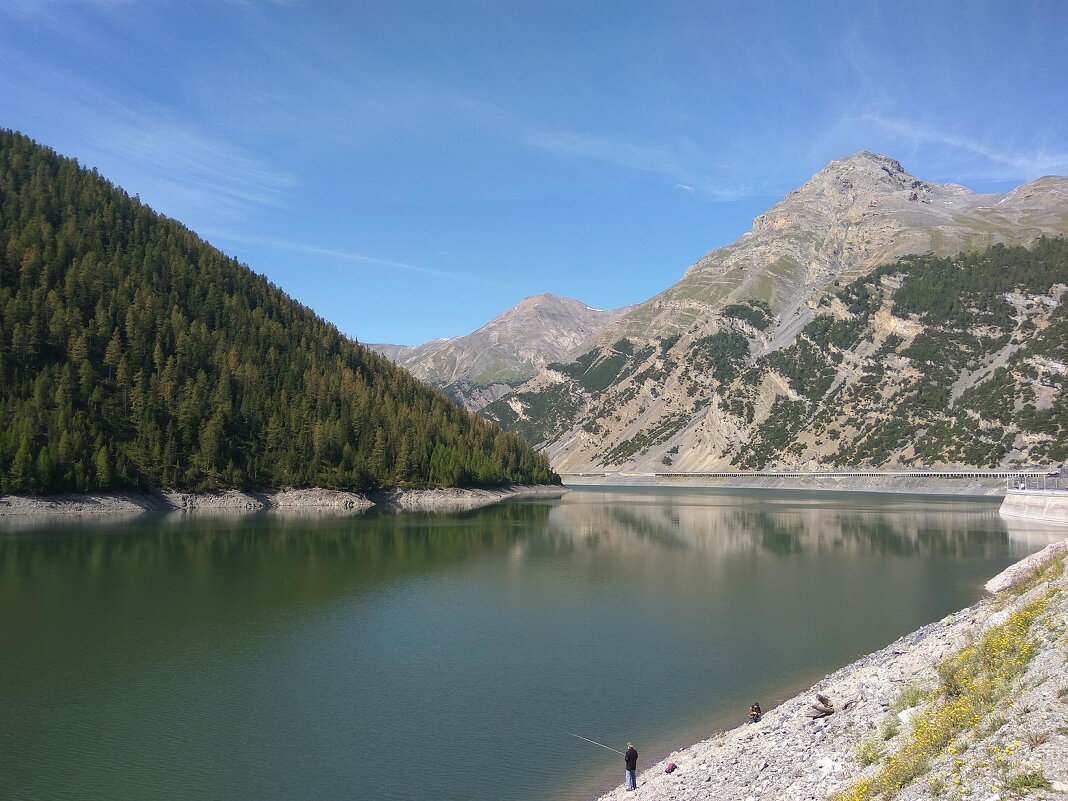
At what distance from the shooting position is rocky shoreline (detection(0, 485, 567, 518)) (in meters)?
80.3

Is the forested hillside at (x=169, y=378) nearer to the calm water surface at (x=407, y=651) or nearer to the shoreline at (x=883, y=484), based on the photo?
the calm water surface at (x=407, y=651)

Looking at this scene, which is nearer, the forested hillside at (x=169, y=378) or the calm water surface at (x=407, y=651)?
the calm water surface at (x=407, y=651)

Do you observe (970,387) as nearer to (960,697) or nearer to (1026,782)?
(960,697)

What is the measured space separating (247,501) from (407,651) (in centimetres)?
7674

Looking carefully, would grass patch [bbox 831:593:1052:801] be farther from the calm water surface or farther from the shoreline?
the shoreline

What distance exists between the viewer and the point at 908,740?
523 inches

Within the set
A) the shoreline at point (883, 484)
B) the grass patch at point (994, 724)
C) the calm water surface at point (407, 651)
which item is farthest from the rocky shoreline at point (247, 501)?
the grass patch at point (994, 724)

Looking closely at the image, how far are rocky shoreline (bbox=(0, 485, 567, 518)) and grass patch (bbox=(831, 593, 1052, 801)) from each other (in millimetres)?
87849

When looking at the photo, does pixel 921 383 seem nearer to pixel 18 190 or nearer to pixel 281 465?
pixel 281 465

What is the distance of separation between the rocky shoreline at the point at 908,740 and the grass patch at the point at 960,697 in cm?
7

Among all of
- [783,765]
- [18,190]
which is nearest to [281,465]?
[18,190]

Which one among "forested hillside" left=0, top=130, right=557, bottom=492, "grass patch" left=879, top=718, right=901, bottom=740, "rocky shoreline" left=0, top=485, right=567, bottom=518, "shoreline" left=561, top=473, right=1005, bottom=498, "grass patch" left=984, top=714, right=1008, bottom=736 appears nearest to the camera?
"grass patch" left=984, top=714, right=1008, bottom=736

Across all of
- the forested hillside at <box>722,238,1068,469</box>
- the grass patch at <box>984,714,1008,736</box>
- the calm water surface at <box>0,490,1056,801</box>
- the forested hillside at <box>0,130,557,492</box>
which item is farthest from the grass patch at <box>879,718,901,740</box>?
the forested hillside at <box>722,238,1068,469</box>

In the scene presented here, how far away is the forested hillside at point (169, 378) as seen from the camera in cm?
9200
